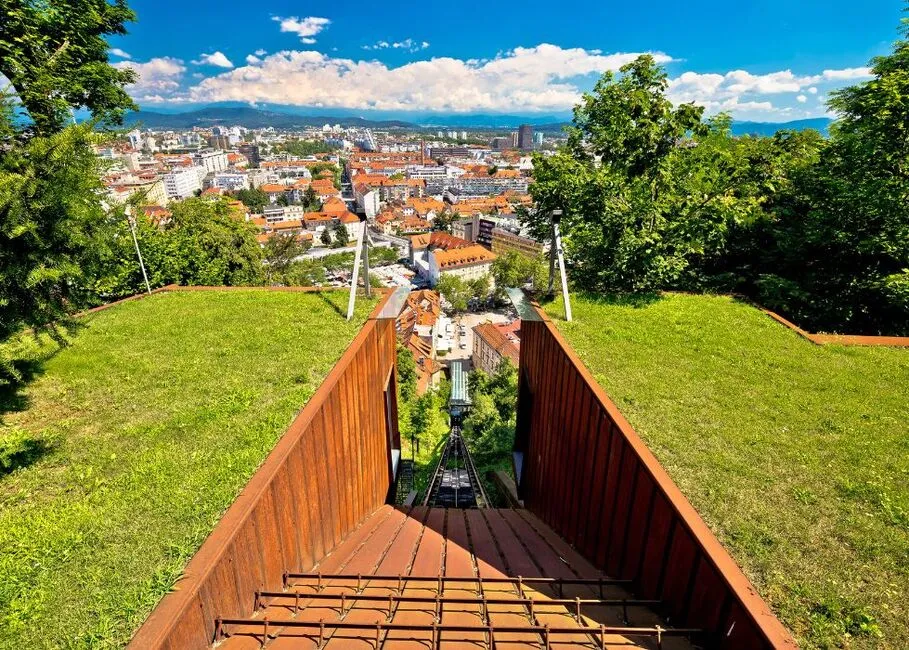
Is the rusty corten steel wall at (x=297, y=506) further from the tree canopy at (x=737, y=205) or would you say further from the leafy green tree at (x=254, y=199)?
the leafy green tree at (x=254, y=199)

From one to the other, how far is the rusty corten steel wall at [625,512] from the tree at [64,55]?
739 cm

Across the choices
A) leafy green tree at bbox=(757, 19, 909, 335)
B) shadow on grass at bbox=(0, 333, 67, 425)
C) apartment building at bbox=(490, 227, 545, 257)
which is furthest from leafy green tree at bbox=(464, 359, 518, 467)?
apartment building at bbox=(490, 227, 545, 257)

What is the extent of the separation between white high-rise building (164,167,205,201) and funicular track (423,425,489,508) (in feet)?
376

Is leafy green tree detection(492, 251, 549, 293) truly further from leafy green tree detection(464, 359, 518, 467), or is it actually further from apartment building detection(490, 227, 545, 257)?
leafy green tree detection(464, 359, 518, 467)

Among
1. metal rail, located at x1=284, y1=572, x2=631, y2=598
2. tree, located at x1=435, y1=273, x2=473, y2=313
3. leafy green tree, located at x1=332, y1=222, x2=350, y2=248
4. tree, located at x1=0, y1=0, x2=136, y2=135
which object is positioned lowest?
tree, located at x1=435, y1=273, x2=473, y2=313

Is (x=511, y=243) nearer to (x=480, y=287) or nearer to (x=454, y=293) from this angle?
(x=480, y=287)

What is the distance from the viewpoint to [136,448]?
4145mm

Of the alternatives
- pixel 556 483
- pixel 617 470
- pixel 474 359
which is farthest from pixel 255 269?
pixel 474 359

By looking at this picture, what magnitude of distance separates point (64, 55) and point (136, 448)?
780 cm

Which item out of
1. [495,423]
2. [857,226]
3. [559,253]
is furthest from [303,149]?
[857,226]

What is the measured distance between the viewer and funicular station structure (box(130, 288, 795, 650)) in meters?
2.71

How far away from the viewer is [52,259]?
332cm

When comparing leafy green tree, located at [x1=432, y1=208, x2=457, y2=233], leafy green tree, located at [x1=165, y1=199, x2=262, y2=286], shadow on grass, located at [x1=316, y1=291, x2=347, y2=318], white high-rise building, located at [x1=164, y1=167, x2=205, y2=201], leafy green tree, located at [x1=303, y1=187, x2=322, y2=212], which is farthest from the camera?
white high-rise building, located at [x1=164, y1=167, x2=205, y2=201]

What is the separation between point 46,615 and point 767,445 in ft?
18.0
